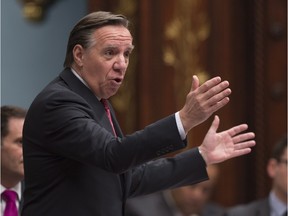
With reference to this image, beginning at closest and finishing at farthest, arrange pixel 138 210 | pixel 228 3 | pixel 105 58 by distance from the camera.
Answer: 1. pixel 105 58
2. pixel 138 210
3. pixel 228 3

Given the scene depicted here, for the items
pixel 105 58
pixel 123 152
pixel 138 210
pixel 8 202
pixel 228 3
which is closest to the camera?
pixel 123 152

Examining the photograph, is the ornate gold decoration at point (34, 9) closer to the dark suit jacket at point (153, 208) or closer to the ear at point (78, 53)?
the dark suit jacket at point (153, 208)

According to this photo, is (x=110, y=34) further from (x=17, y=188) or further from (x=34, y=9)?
(x=34, y=9)

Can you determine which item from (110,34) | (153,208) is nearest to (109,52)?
(110,34)

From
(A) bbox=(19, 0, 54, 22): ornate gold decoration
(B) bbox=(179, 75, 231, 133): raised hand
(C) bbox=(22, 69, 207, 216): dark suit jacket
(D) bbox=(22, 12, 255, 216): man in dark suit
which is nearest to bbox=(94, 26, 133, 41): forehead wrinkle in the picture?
(D) bbox=(22, 12, 255, 216): man in dark suit

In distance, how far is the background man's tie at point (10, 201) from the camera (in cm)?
246

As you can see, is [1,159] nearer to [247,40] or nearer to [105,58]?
[105,58]

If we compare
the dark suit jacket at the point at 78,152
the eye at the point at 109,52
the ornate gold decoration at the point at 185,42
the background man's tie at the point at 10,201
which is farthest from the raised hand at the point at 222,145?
the ornate gold decoration at the point at 185,42

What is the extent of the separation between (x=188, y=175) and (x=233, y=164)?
71.1 inches

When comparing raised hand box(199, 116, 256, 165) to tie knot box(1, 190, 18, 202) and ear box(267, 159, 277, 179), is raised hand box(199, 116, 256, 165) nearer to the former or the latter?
tie knot box(1, 190, 18, 202)

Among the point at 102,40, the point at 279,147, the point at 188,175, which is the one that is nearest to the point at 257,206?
the point at 279,147

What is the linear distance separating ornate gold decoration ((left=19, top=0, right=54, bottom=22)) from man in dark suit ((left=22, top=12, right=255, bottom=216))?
1.68 m

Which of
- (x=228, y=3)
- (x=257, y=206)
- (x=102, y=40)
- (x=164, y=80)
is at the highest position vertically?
(x=102, y=40)

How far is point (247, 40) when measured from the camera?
3.78 metres
